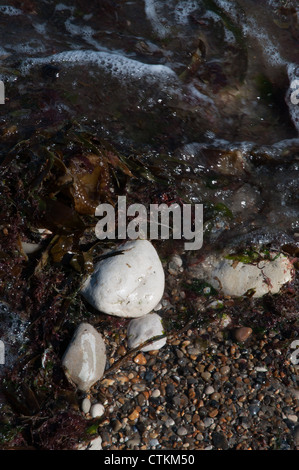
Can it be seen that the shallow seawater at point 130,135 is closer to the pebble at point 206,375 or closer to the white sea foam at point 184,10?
the white sea foam at point 184,10

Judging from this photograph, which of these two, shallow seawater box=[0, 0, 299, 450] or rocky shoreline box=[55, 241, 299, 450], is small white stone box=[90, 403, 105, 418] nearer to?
rocky shoreline box=[55, 241, 299, 450]

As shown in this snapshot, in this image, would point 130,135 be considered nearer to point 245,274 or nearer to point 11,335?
point 245,274

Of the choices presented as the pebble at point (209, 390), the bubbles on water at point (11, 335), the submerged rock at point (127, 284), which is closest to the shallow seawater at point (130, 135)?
the bubbles on water at point (11, 335)

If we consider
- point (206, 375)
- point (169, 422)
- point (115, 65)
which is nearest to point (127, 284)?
point (206, 375)

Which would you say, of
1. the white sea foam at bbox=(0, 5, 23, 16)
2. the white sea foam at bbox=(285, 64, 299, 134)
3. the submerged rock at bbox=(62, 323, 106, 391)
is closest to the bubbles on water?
the submerged rock at bbox=(62, 323, 106, 391)
